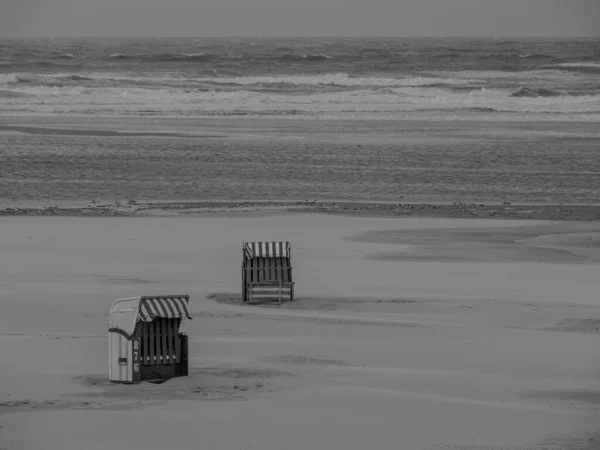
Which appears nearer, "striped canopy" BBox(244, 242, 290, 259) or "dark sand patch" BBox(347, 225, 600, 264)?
"striped canopy" BBox(244, 242, 290, 259)

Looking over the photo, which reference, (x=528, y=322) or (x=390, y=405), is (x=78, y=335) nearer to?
(x=390, y=405)

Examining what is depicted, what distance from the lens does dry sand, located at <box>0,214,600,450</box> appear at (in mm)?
10312

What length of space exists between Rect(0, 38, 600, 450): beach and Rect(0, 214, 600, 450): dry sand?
0.13 ft

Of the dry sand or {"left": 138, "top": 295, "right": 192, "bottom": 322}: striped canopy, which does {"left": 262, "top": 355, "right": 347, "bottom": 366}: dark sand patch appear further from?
{"left": 138, "top": 295, "right": 192, "bottom": 322}: striped canopy

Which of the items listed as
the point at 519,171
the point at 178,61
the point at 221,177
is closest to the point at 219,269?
the point at 221,177

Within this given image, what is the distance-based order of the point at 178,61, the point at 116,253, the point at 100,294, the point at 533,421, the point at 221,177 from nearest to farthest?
the point at 533,421 → the point at 100,294 → the point at 116,253 → the point at 221,177 → the point at 178,61

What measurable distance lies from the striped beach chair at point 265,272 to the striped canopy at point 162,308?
4.10 metres

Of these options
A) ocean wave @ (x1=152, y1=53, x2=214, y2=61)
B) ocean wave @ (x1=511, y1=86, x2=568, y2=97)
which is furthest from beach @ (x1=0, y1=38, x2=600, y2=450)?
ocean wave @ (x1=152, y1=53, x2=214, y2=61)

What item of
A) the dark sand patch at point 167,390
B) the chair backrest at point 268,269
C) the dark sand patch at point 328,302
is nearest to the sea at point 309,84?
the dark sand patch at point 328,302

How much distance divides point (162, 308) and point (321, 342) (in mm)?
2664

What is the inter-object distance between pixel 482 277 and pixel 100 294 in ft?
18.2

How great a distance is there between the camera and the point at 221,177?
101ft

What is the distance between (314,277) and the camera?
58.9 ft

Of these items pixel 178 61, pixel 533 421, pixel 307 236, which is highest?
pixel 178 61
